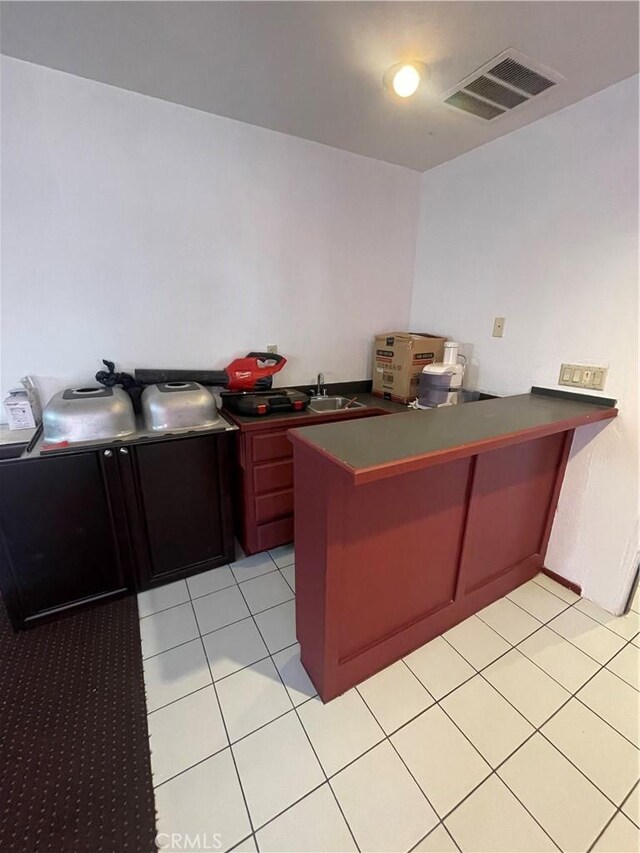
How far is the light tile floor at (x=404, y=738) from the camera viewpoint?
103 cm

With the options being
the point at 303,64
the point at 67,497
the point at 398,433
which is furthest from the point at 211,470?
the point at 303,64

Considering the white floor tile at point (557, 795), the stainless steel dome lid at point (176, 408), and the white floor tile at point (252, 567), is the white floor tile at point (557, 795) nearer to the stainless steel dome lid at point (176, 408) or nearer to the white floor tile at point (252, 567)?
the white floor tile at point (252, 567)

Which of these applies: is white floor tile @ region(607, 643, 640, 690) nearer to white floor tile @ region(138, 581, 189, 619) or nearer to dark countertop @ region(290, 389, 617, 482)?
dark countertop @ region(290, 389, 617, 482)

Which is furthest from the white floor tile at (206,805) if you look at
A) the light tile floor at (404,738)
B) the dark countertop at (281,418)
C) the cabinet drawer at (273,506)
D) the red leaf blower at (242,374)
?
the red leaf blower at (242,374)

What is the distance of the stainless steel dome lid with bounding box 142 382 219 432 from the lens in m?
1.75

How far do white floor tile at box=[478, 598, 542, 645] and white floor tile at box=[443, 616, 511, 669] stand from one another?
4 centimetres

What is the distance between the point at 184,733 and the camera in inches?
48.8

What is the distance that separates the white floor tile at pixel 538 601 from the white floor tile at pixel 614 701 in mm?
308

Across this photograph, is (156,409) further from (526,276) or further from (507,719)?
(526,276)

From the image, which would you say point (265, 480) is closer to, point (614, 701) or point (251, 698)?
point (251, 698)

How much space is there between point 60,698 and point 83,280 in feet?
6.03

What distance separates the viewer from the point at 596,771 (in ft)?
3.81

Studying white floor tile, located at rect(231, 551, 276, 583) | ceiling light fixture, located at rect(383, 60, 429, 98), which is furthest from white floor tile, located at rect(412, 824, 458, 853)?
ceiling light fixture, located at rect(383, 60, 429, 98)

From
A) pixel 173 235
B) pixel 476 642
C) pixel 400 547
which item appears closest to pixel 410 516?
pixel 400 547
